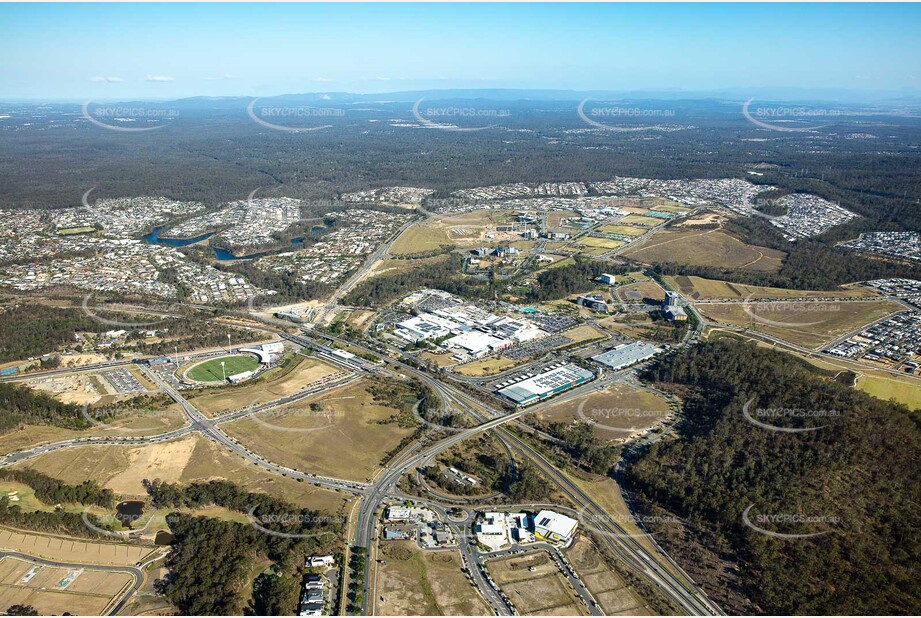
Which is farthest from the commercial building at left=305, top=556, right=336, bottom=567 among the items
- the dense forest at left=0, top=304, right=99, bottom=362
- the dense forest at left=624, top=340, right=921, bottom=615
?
the dense forest at left=0, top=304, right=99, bottom=362

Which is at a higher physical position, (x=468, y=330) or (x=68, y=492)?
(x=468, y=330)

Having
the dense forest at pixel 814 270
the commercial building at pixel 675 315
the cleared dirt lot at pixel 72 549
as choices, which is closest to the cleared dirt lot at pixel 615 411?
the commercial building at pixel 675 315

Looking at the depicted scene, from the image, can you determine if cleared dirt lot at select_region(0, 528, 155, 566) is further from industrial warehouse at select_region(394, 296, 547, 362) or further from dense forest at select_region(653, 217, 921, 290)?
dense forest at select_region(653, 217, 921, 290)

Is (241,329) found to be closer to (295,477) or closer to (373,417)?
(373,417)

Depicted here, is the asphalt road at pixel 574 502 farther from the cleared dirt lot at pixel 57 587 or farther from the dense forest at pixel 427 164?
the dense forest at pixel 427 164

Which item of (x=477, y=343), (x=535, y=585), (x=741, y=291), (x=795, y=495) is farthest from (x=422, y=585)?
(x=741, y=291)

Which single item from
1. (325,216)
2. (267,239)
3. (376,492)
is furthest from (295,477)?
(325,216)

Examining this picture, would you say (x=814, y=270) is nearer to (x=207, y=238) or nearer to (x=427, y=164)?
(x=207, y=238)
